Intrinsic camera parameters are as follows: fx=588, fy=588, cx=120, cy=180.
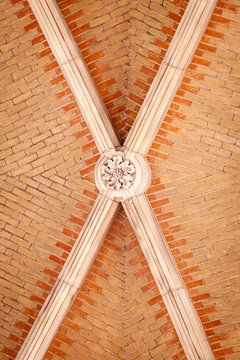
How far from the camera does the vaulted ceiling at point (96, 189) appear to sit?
5.89m

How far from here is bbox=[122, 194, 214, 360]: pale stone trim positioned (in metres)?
5.78

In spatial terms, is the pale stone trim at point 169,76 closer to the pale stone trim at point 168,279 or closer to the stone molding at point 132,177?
the stone molding at point 132,177

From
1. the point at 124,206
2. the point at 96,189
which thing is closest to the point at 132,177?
the point at 124,206

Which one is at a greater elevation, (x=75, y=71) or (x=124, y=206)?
(x=75, y=71)

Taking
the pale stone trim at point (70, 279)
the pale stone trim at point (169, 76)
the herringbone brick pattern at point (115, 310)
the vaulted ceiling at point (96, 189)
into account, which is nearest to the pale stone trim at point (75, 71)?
the vaulted ceiling at point (96, 189)

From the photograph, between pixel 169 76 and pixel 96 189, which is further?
pixel 96 189

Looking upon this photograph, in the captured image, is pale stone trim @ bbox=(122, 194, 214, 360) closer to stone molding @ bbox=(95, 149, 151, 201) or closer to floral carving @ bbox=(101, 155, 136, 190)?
stone molding @ bbox=(95, 149, 151, 201)

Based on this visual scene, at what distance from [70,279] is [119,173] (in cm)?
118

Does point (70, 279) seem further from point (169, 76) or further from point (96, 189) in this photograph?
point (169, 76)

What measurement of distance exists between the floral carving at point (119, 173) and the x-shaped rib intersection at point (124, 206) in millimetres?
71

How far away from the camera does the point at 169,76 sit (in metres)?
5.74

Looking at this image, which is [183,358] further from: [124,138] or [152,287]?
[124,138]

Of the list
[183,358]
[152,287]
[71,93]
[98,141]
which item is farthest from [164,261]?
[71,93]

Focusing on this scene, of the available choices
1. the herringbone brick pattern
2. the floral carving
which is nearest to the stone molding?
the floral carving
